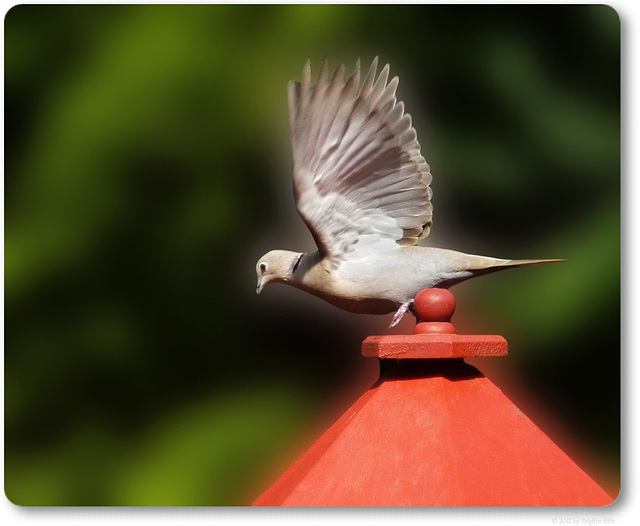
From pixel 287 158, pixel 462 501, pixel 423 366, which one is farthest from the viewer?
pixel 287 158

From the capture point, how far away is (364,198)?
1660mm

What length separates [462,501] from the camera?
0.94m

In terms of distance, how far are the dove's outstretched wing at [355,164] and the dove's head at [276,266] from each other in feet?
0.45

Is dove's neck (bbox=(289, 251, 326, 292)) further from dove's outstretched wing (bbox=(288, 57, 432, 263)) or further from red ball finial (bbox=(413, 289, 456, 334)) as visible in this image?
red ball finial (bbox=(413, 289, 456, 334))

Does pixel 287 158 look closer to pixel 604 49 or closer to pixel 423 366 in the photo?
pixel 604 49

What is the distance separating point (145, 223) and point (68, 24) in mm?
468

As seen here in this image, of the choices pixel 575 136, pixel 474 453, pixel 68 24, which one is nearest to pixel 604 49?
pixel 575 136

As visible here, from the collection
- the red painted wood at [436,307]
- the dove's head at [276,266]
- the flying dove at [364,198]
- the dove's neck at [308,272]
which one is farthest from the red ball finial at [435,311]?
the dove's head at [276,266]

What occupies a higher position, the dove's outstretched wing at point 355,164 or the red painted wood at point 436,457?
the dove's outstretched wing at point 355,164

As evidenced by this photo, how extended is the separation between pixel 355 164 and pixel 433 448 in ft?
2.33

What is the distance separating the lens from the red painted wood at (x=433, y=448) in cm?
96

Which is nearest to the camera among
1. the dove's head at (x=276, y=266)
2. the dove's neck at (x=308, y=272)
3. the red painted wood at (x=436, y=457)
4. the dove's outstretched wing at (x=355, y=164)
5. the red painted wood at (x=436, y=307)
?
the red painted wood at (x=436, y=457)

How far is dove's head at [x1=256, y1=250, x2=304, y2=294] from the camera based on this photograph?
1.81 metres

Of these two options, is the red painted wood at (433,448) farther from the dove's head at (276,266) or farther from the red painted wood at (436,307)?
the dove's head at (276,266)
